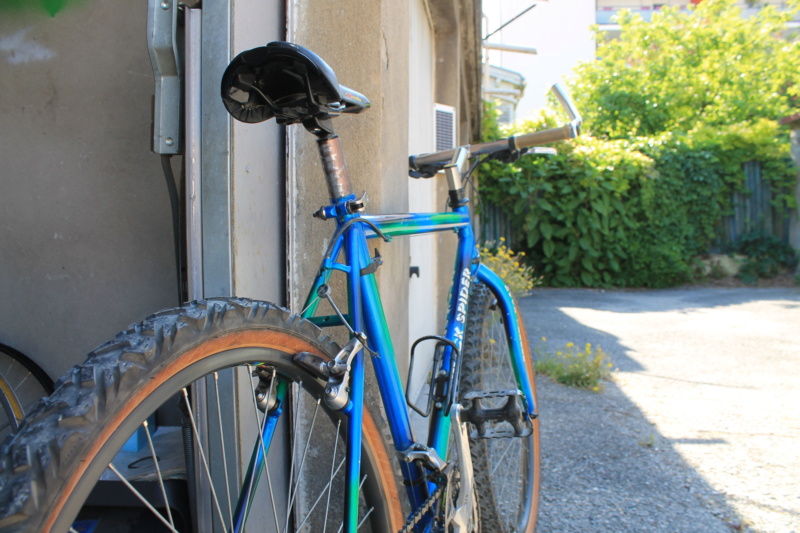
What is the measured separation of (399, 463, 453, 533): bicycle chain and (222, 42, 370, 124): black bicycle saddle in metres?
0.84

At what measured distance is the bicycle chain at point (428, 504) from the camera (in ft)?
4.33

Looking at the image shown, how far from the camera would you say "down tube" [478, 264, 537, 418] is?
205 centimetres

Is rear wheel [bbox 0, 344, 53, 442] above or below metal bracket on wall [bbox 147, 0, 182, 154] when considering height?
below

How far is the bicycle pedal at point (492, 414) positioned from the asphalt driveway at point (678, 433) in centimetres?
83

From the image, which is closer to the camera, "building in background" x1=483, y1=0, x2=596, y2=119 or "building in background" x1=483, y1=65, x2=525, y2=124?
"building in background" x1=483, y1=65, x2=525, y2=124

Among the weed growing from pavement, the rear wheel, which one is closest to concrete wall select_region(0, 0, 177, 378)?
the rear wheel

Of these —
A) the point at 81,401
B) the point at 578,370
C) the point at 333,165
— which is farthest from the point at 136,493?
the point at 578,370

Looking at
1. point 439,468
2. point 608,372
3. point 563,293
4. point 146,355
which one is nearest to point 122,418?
point 146,355

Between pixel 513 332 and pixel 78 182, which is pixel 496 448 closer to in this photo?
pixel 513 332

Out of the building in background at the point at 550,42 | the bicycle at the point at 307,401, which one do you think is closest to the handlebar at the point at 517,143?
the bicycle at the point at 307,401

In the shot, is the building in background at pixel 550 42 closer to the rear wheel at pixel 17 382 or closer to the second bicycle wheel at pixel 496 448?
the second bicycle wheel at pixel 496 448

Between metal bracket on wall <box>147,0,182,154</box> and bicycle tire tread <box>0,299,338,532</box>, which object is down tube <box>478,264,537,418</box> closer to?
metal bracket on wall <box>147,0,182,154</box>

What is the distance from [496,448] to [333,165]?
1315 mm

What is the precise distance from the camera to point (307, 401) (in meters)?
1.67
